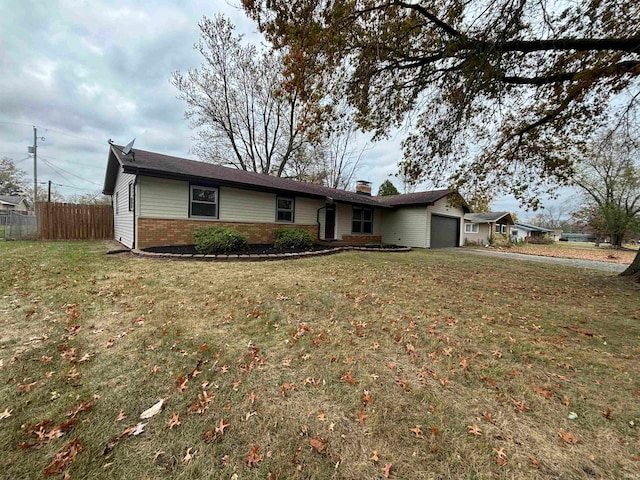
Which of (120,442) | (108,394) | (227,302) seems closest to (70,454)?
(120,442)

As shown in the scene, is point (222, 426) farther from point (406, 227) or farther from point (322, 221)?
point (406, 227)

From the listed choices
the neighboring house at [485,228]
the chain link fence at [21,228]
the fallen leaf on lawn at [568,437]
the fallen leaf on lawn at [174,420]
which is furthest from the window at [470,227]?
the chain link fence at [21,228]

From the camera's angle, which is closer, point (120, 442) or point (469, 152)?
point (120, 442)

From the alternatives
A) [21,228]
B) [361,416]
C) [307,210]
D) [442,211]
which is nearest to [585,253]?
[442,211]

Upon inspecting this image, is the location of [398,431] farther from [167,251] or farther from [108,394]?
[167,251]

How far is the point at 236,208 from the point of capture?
10680 mm

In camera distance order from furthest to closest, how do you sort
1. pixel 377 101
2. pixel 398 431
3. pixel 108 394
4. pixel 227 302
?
1. pixel 377 101
2. pixel 227 302
3. pixel 108 394
4. pixel 398 431

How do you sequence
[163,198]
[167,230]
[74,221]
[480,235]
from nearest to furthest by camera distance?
[163,198]
[167,230]
[74,221]
[480,235]

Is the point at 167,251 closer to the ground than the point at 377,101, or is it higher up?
closer to the ground

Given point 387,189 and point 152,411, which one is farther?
point 387,189

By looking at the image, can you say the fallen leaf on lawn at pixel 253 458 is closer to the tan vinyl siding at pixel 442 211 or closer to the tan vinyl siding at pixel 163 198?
the tan vinyl siding at pixel 163 198

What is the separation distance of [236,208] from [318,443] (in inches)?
386

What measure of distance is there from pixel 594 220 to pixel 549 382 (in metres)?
42.0

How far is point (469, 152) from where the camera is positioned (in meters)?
8.02
